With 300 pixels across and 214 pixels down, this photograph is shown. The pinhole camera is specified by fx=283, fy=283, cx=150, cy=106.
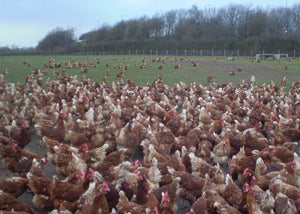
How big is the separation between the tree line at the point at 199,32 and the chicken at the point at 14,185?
52.6 m

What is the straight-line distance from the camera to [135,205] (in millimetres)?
3775

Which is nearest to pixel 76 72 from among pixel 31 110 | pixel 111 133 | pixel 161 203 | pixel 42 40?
pixel 31 110

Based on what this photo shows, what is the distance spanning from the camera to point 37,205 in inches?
171

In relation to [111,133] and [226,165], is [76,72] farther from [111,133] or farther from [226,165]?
[226,165]

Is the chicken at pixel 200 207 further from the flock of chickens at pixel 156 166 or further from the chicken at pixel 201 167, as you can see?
the chicken at pixel 201 167

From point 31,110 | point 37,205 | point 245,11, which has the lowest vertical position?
point 37,205

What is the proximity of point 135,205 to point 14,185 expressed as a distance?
1970 millimetres

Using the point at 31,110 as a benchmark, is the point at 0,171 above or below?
below

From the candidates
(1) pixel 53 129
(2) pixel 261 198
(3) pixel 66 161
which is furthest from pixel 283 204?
(1) pixel 53 129

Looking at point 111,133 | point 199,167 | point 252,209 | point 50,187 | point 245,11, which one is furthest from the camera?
point 245,11

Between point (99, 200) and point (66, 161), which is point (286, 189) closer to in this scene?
point (99, 200)

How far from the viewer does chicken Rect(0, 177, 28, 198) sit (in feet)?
14.0

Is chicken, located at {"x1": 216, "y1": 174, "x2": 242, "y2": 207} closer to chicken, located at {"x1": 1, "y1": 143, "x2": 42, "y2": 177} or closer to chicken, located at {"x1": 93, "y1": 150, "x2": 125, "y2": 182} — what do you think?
chicken, located at {"x1": 93, "y1": 150, "x2": 125, "y2": 182}

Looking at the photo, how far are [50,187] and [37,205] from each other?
42 cm
